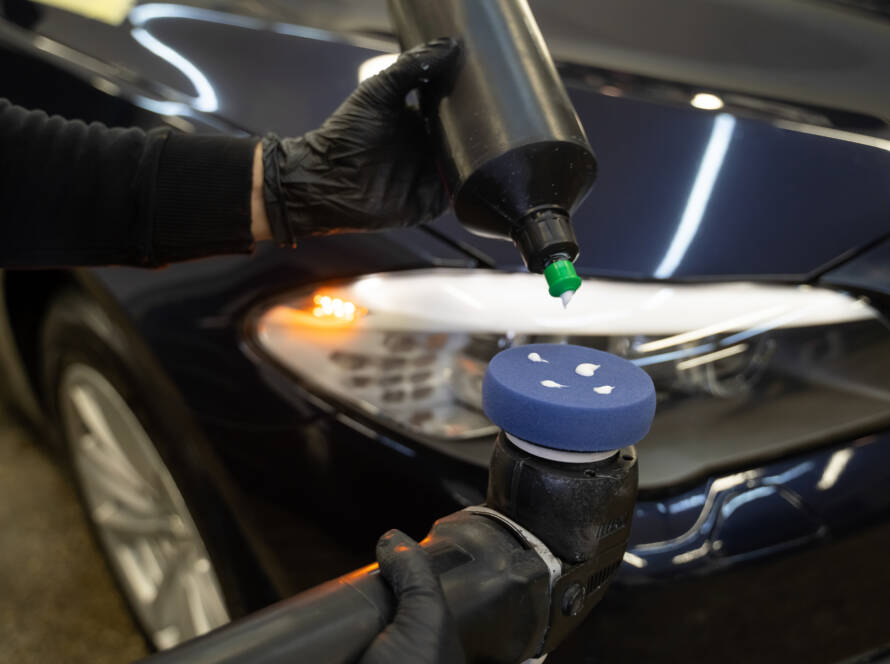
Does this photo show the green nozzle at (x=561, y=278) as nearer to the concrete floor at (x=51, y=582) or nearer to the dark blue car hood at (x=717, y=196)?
the dark blue car hood at (x=717, y=196)

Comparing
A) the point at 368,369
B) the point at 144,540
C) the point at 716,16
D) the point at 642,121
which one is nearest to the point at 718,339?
the point at 642,121

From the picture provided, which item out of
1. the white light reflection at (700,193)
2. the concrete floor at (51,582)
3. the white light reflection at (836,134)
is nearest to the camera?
the white light reflection at (700,193)

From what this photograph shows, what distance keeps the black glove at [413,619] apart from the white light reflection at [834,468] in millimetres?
661

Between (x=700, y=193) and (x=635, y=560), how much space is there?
1.91 feet

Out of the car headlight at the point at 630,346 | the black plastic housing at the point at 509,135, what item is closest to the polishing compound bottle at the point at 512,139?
the black plastic housing at the point at 509,135

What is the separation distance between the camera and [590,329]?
1.12 metres

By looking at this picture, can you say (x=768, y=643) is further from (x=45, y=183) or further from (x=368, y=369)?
(x=45, y=183)

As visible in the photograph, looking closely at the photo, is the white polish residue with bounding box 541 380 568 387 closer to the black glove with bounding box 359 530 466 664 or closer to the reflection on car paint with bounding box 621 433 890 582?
the black glove with bounding box 359 530 466 664

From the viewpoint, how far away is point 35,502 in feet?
7.03

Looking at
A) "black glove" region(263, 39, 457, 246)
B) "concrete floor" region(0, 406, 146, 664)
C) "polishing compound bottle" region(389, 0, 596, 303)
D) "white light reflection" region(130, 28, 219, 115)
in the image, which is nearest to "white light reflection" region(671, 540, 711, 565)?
"polishing compound bottle" region(389, 0, 596, 303)

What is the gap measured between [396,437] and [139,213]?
1.52ft

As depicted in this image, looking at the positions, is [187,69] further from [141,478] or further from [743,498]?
[743,498]

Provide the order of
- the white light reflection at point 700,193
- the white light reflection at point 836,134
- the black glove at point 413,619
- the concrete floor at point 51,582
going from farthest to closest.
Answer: the concrete floor at point 51,582 → the white light reflection at point 836,134 → the white light reflection at point 700,193 → the black glove at point 413,619

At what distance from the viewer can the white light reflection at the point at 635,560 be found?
0.97 m
